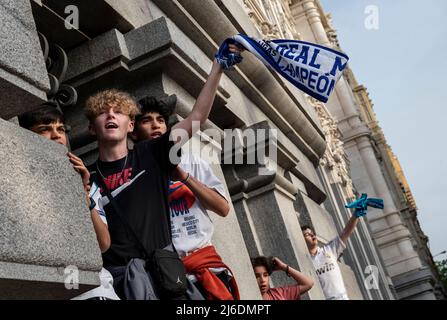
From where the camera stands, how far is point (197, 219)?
344 centimetres

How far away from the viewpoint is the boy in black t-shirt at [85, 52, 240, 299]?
2.93 m

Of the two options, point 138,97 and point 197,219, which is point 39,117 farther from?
point 138,97

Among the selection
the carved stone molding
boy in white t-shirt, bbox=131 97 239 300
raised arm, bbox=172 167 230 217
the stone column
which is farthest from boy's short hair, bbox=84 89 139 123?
the stone column

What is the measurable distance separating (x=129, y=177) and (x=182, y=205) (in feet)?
1.57

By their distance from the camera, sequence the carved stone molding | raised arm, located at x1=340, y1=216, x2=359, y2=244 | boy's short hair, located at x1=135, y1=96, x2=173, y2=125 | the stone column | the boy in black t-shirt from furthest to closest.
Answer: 1. the stone column
2. the carved stone molding
3. raised arm, located at x1=340, y1=216, x2=359, y2=244
4. boy's short hair, located at x1=135, y1=96, x2=173, y2=125
5. the boy in black t-shirt

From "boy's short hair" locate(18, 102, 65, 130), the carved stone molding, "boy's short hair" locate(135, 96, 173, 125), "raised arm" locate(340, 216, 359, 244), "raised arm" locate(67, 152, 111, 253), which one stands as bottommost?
"raised arm" locate(67, 152, 111, 253)

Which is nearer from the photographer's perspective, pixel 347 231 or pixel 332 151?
pixel 347 231

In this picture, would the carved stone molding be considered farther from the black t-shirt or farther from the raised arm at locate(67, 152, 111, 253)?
the raised arm at locate(67, 152, 111, 253)

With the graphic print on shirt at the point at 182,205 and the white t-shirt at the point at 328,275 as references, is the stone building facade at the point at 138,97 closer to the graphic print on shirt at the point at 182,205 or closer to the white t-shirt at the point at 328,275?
the white t-shirt at the point at 328,275

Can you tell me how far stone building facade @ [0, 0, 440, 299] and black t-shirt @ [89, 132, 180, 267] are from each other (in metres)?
0.46

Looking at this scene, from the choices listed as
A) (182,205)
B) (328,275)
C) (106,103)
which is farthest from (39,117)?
(328,275)

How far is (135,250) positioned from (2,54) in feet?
3.37

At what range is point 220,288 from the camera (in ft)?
10.6
